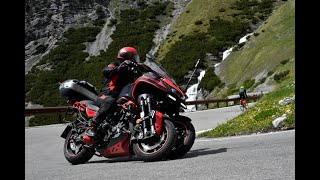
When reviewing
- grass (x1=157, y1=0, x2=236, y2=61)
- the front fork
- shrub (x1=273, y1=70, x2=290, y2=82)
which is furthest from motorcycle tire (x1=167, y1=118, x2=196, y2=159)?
grass (x1=157, y1=0, x2=236, y2=61)

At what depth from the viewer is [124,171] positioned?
5.72 m

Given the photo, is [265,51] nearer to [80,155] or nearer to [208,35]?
[208,35]

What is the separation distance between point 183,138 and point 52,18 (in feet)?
269

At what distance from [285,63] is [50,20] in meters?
59.3

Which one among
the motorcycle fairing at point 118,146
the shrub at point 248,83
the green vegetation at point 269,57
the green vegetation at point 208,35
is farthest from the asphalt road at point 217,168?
the green vegetation at point 208,35

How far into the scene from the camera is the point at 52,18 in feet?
276

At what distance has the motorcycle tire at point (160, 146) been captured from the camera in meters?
6.21

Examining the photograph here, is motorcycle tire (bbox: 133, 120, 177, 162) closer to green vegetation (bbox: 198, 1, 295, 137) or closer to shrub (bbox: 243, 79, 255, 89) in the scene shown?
green vegetation (bbox: 198, 1, 295, 137)

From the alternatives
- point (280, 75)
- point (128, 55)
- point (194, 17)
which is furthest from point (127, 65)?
point (194, 17)

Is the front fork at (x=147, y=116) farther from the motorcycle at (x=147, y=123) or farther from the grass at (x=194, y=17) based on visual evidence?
the grass at (x=194, y=17)

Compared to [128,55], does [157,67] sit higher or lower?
lower

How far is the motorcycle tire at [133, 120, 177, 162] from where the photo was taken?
621 cm

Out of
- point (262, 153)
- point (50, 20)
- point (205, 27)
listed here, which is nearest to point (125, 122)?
point (262, 153)
